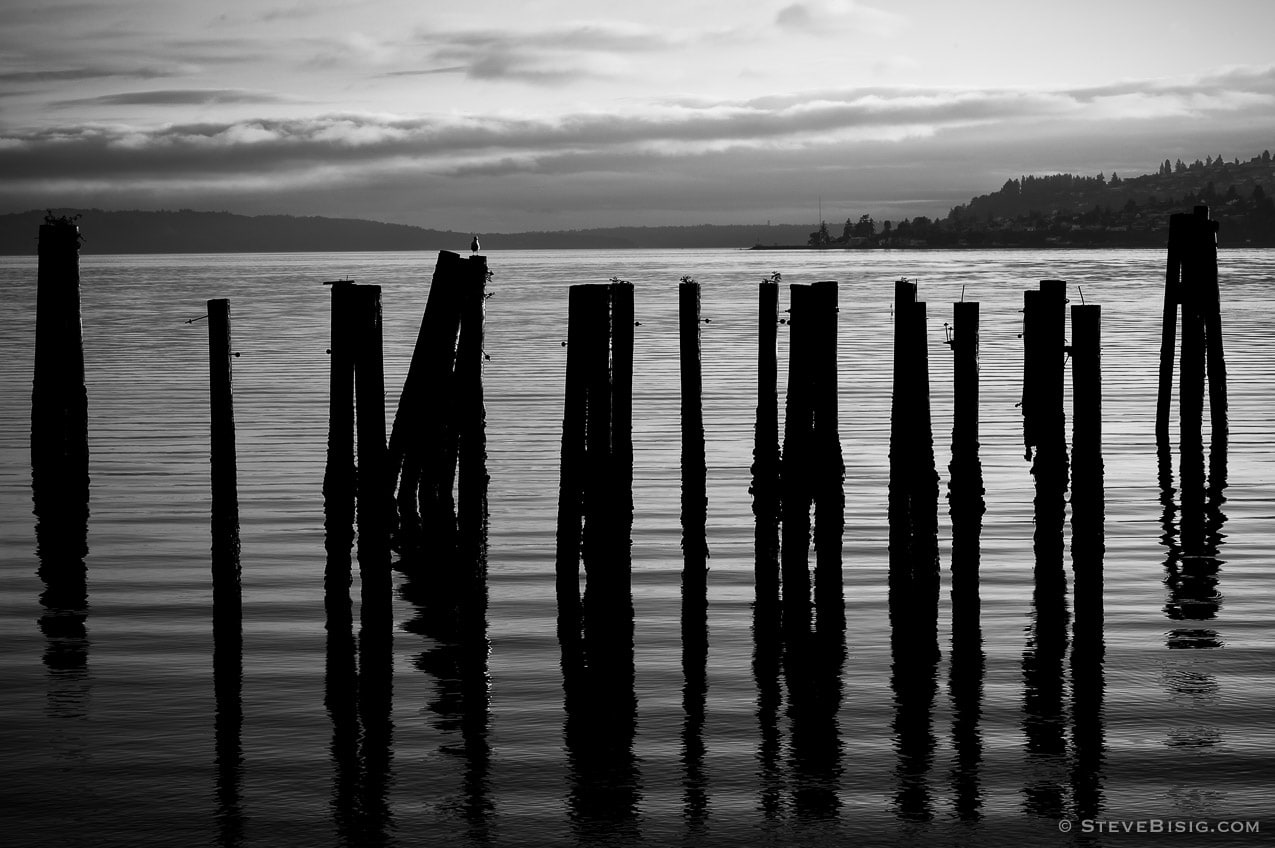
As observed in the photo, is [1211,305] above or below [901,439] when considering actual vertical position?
above

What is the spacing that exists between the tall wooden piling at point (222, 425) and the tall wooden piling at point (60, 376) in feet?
21.2

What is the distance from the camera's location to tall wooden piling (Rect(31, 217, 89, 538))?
16.1 m

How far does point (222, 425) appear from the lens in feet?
32.6

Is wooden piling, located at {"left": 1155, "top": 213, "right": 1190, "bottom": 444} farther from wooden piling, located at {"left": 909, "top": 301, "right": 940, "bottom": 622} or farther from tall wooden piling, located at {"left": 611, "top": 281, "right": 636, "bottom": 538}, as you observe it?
tall wooden piling, located at {"left": 611, "top": 281, "right": 636, "bottom": 538}

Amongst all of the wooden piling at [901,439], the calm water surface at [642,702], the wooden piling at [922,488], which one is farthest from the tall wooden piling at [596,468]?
the wooden piling at [922,488]

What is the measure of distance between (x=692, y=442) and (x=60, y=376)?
8219 mm

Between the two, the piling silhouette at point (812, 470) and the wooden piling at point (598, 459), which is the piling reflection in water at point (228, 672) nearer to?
the wooden piling at point (598, 459)

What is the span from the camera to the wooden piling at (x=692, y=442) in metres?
11.7

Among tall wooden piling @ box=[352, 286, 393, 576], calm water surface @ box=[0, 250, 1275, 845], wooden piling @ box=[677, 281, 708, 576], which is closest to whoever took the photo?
calm water surface @ box=[0, 250, 1275, 845]

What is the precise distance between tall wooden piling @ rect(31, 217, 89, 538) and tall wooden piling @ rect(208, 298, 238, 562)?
21.2 ft

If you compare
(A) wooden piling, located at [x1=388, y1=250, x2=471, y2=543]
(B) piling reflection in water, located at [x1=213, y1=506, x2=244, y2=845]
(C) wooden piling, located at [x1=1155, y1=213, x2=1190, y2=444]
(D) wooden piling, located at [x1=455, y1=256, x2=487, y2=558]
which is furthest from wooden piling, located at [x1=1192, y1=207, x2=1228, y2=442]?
(B) piling reflection in water, located at [x1=213, y1=506, x2=244, y2=845]

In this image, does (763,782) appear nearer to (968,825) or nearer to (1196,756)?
(968,825)

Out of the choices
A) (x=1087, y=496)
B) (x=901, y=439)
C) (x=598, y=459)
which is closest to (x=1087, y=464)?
(x=1087, y=496)

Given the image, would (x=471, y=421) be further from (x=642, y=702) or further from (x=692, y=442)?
(x=642, y=702)
